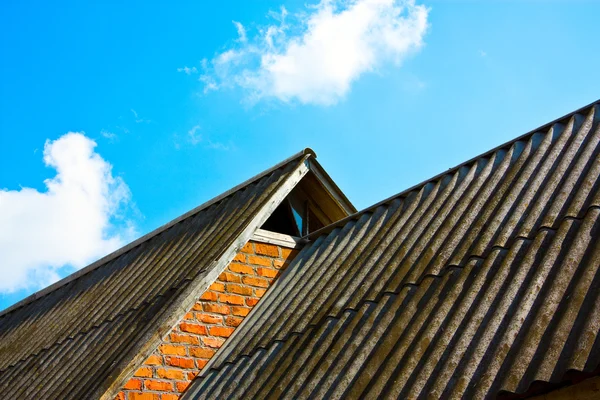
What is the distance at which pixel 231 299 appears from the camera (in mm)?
7105

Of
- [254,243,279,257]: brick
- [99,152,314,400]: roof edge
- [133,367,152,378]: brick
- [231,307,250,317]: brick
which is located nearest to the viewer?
[99,152,314,400]: roof edge

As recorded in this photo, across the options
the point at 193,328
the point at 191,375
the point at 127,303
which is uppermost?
the point at 127,303

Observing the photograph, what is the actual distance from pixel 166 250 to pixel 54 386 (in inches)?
88.4

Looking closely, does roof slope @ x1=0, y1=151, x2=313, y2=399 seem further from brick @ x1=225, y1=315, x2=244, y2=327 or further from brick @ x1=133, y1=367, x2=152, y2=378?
brick @ x1=225, y1=315, x2=244, y2=327

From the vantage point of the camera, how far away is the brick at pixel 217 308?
22.7 feet

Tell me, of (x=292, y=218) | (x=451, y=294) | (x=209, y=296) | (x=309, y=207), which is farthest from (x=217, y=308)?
(x=451, y=294)

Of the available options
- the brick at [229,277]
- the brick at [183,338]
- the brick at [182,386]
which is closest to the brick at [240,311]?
the brick at [229,277]

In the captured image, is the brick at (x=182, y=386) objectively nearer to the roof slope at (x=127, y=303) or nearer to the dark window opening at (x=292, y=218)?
the roof slope at (x=127, y=303)

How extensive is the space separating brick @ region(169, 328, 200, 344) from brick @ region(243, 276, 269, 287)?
854 mm

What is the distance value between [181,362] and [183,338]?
24 centimetres

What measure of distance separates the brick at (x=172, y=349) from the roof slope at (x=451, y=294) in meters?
0.31

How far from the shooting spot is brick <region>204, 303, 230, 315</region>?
6.92 metres

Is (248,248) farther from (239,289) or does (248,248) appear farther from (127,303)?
(127,303)

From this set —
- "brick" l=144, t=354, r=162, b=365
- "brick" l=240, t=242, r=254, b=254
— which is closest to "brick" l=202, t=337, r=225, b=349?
"brick" l=144, t=354, r=162, b=365
